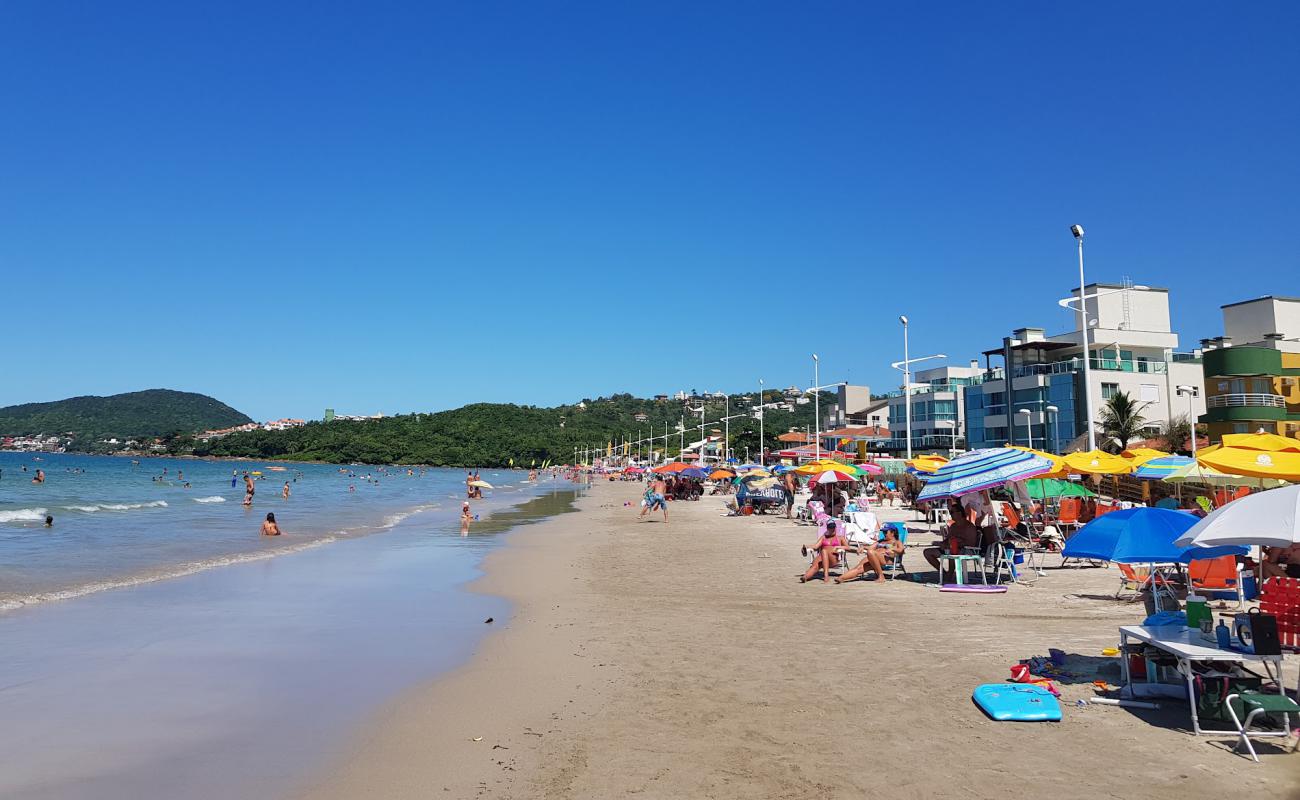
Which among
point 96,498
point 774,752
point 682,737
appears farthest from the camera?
point 96,498

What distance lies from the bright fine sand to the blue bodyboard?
9cm

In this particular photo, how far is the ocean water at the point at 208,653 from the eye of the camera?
17.7 feet

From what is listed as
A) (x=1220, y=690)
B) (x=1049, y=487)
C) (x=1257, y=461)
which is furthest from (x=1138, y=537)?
(x=1049, y=487)

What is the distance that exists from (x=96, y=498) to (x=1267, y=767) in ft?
160

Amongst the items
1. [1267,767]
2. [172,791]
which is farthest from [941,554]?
[172,791]

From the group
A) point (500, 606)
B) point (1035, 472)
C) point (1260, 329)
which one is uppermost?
point (1260, 329)

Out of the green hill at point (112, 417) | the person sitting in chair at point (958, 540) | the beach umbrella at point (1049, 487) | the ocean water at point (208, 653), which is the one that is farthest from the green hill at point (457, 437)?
the person sitting in chair at point (958, 540)

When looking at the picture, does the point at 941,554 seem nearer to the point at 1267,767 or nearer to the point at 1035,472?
the point at 1035,472

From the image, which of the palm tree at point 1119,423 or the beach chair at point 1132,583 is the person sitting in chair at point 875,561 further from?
the palm tree at point 1119,423

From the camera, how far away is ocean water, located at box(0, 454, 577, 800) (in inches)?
212

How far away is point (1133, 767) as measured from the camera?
485 cm

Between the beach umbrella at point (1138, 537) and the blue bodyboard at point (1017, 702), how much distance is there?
1.95 m

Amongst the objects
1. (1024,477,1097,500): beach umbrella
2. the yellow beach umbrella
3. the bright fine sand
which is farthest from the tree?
the bright fine sand

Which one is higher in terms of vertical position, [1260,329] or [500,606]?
[1260,329]
